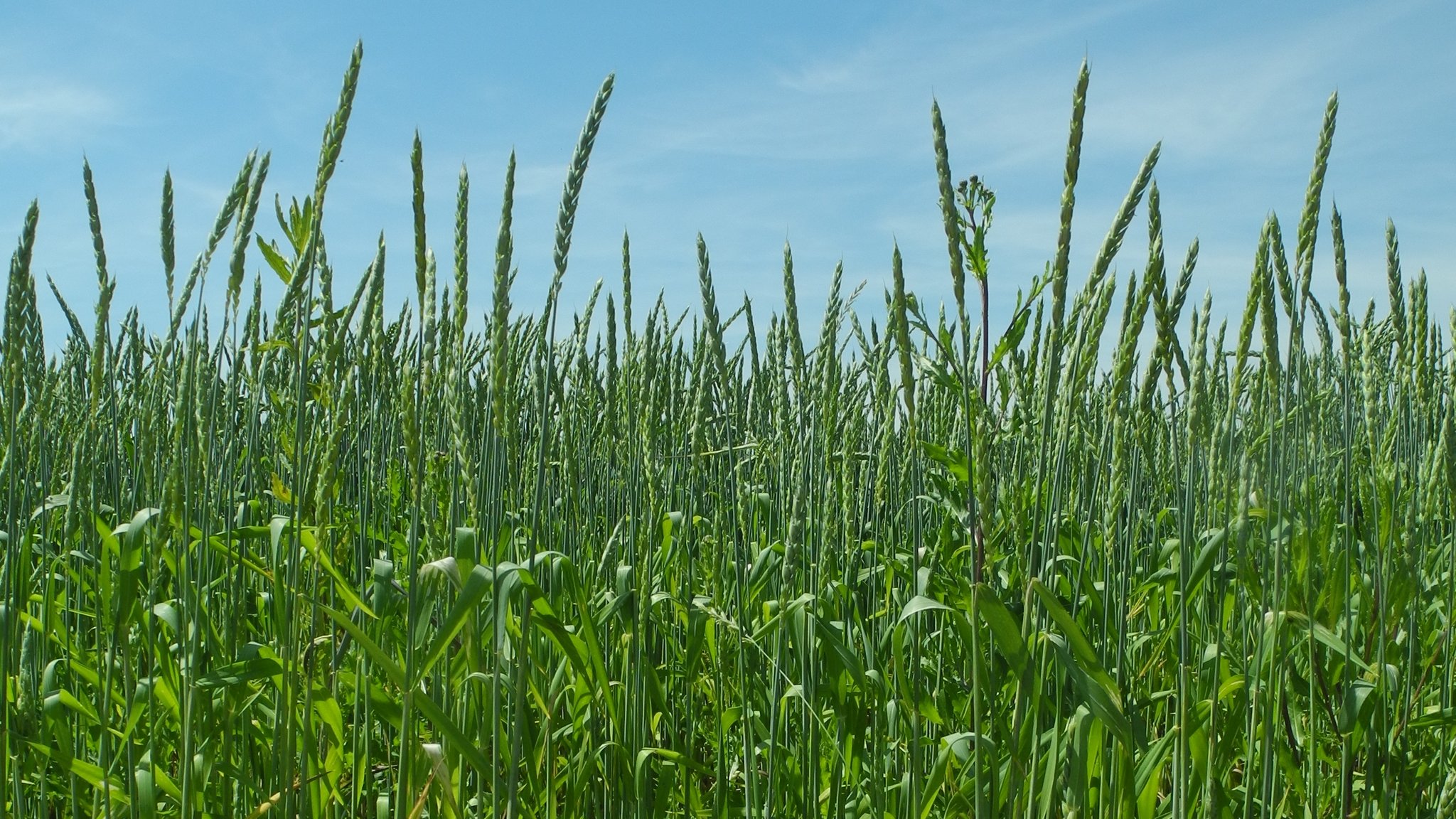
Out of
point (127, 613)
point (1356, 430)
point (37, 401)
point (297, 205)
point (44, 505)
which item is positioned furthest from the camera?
point (1356, 430)

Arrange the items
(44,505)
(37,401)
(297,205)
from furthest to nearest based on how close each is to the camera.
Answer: (44,505) < (37,401) < (297,205)

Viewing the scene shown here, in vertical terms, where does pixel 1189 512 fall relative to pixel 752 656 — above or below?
above

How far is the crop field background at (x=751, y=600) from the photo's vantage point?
1.01 meters

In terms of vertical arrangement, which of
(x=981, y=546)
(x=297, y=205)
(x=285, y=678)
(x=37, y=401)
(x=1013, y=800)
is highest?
(x=297, y=205)

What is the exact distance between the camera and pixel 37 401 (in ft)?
4.63

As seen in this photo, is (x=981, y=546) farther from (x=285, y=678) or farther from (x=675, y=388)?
(x=675, y=388)

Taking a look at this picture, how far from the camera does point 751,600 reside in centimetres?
173

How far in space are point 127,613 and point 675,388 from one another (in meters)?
1.98

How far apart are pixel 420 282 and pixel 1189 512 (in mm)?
846

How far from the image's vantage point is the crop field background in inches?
39.8

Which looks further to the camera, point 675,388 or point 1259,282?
point 675,388

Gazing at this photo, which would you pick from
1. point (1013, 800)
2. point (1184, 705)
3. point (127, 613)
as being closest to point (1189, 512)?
point (1184, 705)

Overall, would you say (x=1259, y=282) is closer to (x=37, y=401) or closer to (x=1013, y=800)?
(x=1013, y=800)

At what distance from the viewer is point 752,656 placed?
1.55 metres
